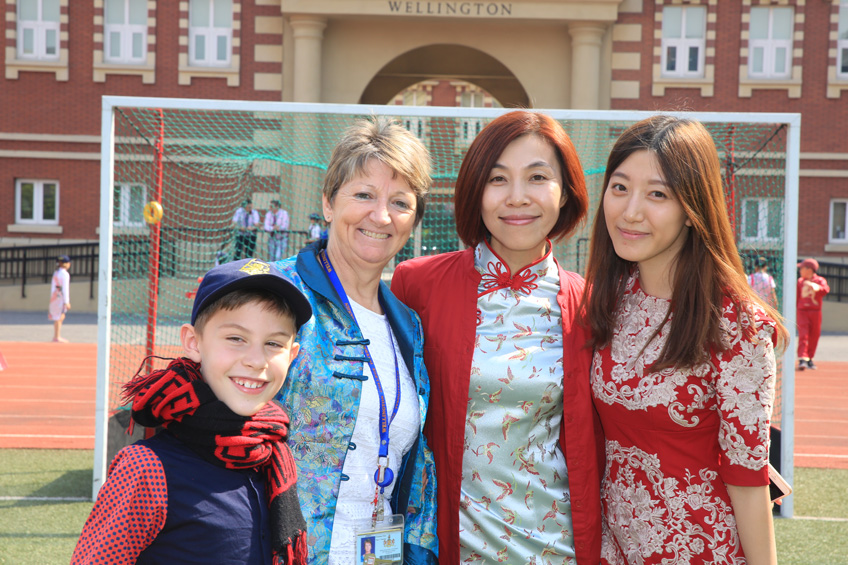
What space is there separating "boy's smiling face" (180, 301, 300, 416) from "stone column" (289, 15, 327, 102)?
56.2 feet

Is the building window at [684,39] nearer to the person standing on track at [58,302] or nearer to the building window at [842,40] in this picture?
the building window at [842,40]

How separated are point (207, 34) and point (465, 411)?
2005cm

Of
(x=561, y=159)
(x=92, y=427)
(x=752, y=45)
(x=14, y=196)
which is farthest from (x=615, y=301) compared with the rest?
(x=14, y=196)

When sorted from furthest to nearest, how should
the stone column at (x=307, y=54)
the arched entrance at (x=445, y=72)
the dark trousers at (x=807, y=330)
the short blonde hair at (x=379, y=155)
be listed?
the arched entrance at (x=445, y=72), the stone column at (x=307, y=54), the dark trousers at (x=807, y=330), the short blonde hair at (x=379, y=155)

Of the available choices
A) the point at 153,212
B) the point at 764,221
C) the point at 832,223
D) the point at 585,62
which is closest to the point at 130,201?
the point at 585,62

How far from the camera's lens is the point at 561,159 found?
8.32 feet

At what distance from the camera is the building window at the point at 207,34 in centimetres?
2034

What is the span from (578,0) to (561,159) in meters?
17.2

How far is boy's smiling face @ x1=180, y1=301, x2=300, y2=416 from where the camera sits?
1816 mm

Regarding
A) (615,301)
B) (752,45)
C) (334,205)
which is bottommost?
(615,301)

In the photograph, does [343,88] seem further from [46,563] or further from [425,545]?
[425,545]

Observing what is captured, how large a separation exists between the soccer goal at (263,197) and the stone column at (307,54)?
307cm

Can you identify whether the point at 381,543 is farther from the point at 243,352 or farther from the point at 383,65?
the point at 383,65

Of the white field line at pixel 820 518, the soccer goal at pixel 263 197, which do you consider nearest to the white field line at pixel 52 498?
the soccer goal at pixel 263 197
